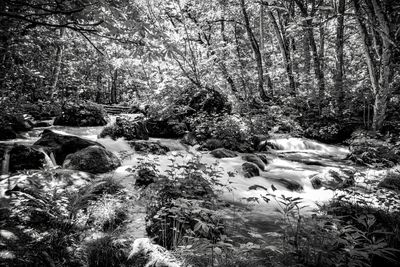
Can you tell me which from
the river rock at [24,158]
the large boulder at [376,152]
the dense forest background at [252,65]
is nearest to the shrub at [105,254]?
the river rock at [24,158]

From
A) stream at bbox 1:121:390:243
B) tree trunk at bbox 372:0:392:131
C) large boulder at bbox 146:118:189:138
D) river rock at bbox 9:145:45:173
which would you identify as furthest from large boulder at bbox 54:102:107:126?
tree trunk at bbox 372:0:392:131

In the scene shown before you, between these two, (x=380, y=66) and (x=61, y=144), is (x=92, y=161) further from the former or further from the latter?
(x=380, y=66)

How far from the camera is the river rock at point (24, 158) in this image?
610cm

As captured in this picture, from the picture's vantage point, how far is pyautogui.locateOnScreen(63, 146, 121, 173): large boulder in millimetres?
6508

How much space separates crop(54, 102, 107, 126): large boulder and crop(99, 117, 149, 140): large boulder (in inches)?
146

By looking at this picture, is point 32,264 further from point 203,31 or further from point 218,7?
point 218,7

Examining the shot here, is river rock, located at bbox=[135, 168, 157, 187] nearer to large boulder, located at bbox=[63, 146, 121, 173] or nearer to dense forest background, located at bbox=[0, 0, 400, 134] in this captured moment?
large boulder, located at bbox=[63, 146, 121, 173]

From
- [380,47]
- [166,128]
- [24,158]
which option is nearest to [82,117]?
[166,128]

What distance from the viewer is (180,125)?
13.7 meters

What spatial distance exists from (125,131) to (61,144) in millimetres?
3952

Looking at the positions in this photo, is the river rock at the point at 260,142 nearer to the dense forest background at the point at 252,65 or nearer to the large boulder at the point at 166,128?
the dense forest background at the point at 252,65

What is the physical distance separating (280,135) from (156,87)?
7.06 m

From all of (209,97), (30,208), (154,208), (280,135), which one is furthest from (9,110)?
(280,135)

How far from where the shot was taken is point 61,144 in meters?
7.69
